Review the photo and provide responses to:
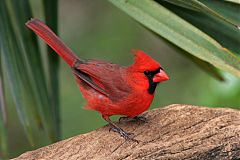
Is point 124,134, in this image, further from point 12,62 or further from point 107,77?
point 12,62

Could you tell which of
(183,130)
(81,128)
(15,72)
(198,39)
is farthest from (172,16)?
(81,128)

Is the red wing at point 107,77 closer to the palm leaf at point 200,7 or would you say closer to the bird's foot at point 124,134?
the bird's foot at point 124,134

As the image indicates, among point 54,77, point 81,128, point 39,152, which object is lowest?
point 81,128

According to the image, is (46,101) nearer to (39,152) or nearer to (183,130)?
(39,152)

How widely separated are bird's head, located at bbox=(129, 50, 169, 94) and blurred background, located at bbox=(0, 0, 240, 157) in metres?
1.83

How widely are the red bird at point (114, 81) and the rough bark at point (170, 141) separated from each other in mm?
106

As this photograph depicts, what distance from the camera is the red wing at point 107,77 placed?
3.11 meters

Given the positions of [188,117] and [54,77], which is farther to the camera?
[54,77]

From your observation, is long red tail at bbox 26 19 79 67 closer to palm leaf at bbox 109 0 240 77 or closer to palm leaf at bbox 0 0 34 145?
palm leaf at bbox 0 0 34 145

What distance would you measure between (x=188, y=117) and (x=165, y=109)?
190mm

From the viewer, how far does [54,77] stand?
10.6 ft

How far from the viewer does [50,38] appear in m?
3.16

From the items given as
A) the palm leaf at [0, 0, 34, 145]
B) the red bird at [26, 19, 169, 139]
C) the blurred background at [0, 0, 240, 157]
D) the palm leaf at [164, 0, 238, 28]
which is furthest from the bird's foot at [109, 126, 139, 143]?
the blurred background at [0, 0, 240, 157]

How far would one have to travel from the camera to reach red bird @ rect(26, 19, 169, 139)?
3002 mm
